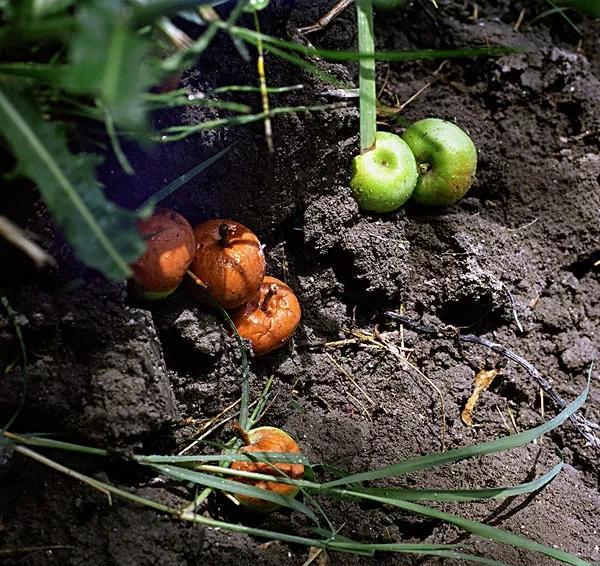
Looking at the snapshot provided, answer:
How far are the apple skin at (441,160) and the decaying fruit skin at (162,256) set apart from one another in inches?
41.5

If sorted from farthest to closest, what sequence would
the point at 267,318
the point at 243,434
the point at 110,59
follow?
the point at 267,318 → the point at 243,434 → the point at 110,59

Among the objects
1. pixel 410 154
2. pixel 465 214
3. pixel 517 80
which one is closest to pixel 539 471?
pixel 465 214

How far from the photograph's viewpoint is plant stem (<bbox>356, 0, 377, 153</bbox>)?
238 centimetres

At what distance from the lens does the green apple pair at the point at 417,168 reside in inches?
96.6

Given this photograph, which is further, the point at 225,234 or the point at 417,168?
the point at 417,168

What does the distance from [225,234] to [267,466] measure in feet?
2.13

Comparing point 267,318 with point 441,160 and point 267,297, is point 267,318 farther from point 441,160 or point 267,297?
point 441,160


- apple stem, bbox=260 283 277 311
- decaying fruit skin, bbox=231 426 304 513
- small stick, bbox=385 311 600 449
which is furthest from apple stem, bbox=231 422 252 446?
small stick, bbox=385 311 600 449

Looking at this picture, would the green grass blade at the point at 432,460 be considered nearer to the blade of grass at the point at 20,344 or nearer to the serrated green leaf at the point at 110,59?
the blade of grass at the point at 20,344

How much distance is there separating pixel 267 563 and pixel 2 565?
65cm

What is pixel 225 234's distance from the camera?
2.01m

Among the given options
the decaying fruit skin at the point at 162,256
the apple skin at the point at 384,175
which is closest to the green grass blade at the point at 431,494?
the decaying fruit skin at the point at 162,256

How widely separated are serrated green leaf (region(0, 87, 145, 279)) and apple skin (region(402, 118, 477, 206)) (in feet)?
5.16

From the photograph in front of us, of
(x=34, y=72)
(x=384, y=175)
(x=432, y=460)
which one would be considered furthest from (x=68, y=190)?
(x=384, y=175)
